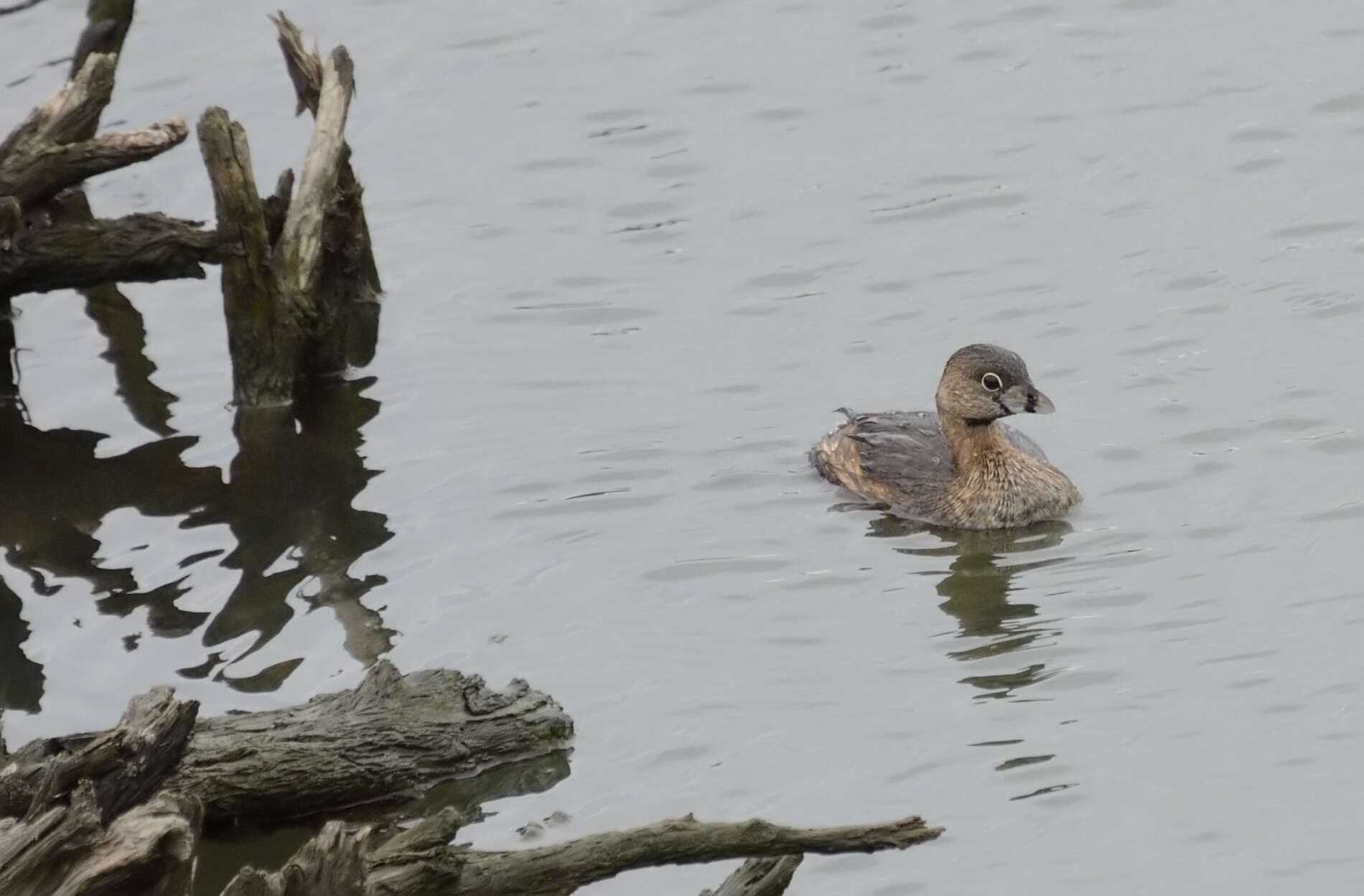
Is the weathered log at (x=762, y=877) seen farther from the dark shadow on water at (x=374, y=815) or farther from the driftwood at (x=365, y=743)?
the driftwood at (x=365, y=743)

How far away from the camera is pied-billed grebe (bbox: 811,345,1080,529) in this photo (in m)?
11.8

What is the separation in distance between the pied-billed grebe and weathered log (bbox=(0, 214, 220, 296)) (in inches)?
152

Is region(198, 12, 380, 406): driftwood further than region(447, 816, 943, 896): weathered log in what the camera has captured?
Yes

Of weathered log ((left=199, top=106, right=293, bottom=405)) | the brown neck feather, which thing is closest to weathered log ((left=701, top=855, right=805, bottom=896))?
the brown neck feather

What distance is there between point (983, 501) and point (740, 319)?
2.96m

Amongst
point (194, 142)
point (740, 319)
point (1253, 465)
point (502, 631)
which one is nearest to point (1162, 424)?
point (1253, 465)

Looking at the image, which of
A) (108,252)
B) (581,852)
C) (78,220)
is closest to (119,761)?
(581,852)

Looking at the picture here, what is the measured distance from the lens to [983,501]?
12.0m

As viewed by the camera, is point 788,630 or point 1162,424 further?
point 1162,424

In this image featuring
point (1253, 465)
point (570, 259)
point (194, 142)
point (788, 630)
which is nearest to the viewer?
point (788, 630)

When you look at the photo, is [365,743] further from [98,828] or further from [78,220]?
[78,220]

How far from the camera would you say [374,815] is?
866cm

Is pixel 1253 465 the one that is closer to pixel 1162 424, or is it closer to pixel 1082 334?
pixel 1162 424

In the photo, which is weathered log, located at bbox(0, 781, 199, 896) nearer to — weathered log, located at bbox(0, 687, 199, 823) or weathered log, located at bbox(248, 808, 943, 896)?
weathered log, located at bbox(0, 687, 199, 823)
